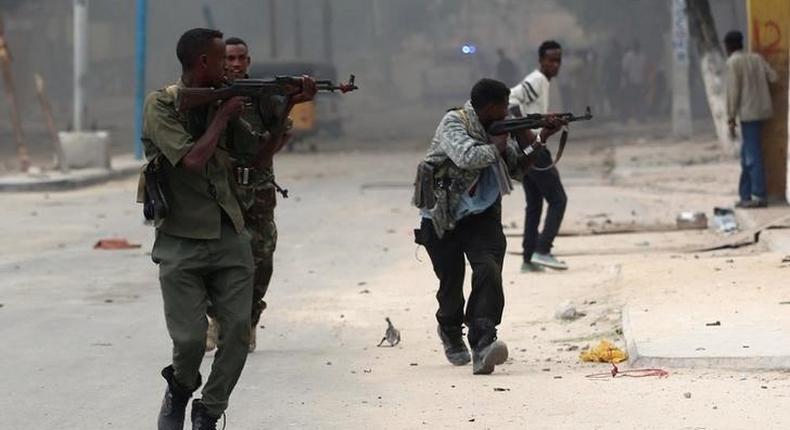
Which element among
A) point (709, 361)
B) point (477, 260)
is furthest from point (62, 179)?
point (709, 361)

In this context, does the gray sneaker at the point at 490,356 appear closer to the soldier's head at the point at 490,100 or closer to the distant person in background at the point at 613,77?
the soldier's head at the point at 490,100

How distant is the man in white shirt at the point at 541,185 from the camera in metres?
12.7

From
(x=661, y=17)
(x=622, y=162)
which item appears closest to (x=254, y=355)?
(x=622, y=162)

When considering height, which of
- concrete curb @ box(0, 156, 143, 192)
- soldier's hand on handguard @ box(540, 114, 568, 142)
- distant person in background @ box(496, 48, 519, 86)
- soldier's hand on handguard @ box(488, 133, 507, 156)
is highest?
distant person in background @ box(496, 48, 519, 86)

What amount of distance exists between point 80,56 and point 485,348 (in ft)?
68.7

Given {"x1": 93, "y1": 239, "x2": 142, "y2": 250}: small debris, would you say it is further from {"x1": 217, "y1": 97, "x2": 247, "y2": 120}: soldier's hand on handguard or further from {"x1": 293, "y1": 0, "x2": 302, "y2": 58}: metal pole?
{"x1": 293, "y1": 0, "x2": 302, "y2": 58}: metal pole

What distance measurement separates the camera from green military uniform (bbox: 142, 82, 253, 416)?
6664 millimetres

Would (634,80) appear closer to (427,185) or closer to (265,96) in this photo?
(427,185)

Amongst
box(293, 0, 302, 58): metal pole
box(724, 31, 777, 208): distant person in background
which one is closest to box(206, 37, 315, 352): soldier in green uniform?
box(724, 31, 777, 208): distant person in background

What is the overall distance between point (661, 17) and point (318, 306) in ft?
126

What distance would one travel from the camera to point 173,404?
22.5 ft

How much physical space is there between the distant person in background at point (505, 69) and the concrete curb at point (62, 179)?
19.2m

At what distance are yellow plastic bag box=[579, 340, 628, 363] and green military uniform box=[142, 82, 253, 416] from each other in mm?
2867

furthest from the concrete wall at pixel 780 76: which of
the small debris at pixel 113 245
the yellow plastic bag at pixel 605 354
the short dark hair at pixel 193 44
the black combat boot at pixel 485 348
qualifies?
the short dark hair at pixel 193 44
